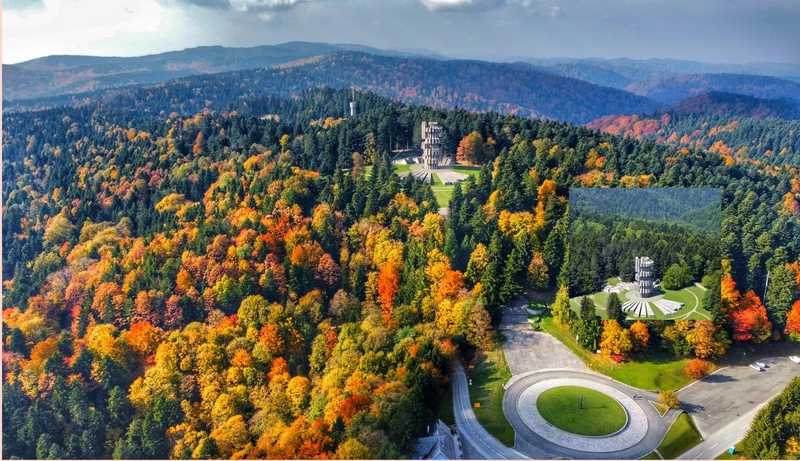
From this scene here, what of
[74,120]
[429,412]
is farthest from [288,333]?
[74,120]

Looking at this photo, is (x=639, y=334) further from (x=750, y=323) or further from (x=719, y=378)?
(x=750, y=323)

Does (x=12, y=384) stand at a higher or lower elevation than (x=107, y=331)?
lower

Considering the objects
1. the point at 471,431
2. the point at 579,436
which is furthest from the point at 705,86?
the point at 471,431

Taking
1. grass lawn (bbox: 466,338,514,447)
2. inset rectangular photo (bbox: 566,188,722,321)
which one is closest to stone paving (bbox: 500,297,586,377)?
grass lawn (bbox: 466,338,514,447)

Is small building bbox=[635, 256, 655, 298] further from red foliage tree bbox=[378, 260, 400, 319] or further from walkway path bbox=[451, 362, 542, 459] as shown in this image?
red foliage tree bbox=[378, 260, 400, 319]

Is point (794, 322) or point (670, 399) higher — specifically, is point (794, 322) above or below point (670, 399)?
above

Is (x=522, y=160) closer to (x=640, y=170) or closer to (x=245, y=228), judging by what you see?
(x=640, y=170)
